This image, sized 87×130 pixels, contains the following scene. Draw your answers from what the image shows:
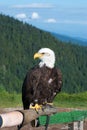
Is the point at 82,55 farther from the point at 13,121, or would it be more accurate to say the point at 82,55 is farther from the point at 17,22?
the point at 13,121

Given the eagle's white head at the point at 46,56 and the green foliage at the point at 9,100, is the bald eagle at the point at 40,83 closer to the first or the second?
the eagle's white head at the point at 46,56

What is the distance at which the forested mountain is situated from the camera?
80.1 meters

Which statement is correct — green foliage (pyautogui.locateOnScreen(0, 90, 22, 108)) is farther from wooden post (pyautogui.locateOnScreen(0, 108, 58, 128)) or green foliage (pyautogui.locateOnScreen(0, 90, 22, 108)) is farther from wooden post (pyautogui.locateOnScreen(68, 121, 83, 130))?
wooden post (pyautogui.locateOnScreen(0, 108, 58, 128))

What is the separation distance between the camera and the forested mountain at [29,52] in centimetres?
8012

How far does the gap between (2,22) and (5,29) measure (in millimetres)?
4183

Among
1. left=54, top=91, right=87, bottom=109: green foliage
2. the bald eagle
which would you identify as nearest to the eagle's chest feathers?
the bald eagle

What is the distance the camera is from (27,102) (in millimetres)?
5301

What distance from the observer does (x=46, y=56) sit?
5148 mm

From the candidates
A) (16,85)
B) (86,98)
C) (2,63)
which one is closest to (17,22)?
(2,63)

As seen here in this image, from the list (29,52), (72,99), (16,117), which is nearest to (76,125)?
(16,117)

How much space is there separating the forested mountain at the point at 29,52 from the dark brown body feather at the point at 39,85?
Result: 69.1 meters

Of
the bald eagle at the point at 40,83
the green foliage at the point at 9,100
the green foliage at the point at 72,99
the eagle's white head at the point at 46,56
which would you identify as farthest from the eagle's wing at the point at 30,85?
the green foliage at the point at 72,99

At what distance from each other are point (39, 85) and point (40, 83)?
27 mm

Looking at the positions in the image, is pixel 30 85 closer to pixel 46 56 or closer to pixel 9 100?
pixel 46 56
